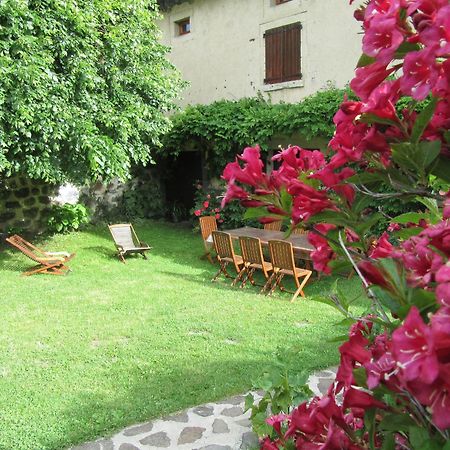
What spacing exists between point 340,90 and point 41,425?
8.04 metres

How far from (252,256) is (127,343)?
2.90 m

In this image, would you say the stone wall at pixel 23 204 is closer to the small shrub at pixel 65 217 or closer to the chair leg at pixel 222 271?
the small shrub at pixel 65 217

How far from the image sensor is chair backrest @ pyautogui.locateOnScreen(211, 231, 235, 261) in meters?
8.20

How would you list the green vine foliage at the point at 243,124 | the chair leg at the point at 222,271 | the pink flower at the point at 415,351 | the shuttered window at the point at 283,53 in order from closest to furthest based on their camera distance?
the pink flower at the point at 415,351 < the chair leg at the point at 222,271 < the green vine foliage at the point at 243,124 < the shuttered window at the point at 283,53

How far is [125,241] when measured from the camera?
10.2 meters

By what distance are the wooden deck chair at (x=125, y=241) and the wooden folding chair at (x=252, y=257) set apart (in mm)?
2671

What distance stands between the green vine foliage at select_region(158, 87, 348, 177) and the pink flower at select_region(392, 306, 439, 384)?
345 inches

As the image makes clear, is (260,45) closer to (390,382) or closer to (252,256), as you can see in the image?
(252,256)

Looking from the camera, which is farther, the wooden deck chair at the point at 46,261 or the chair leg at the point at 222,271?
the wooden deck chair at the point at 46,261

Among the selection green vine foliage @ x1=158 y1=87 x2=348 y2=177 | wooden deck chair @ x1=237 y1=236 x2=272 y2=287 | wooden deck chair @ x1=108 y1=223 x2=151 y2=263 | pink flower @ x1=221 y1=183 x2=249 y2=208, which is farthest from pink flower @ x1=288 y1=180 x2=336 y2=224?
wooden deck chair @ x1=108 y1=223 x2=151 y2=263

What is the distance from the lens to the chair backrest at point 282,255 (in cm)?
718

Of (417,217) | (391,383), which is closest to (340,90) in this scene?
(417,217)

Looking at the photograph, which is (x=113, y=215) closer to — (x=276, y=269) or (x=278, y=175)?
(x=276, y=269)

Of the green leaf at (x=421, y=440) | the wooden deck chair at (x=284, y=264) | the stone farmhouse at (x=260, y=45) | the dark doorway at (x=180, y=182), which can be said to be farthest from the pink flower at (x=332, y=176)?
the dark doorway at (x=180, y=182)
